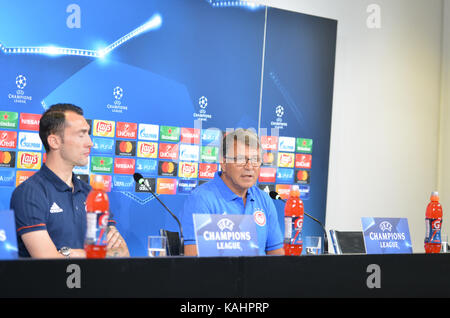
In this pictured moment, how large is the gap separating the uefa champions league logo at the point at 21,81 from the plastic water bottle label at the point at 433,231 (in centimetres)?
226

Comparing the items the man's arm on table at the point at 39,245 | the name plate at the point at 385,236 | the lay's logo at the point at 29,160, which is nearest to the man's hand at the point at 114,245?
the man's arm on table at the point at 39,245

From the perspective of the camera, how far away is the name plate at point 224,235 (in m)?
1.67

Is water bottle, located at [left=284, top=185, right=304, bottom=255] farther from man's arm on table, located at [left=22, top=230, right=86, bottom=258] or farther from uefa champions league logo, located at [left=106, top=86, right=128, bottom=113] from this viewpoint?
uefa champions league logo, located at [left=106, top=86, right=128, bottom=113]

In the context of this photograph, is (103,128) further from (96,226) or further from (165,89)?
(96,226)

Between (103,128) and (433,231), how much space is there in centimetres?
200

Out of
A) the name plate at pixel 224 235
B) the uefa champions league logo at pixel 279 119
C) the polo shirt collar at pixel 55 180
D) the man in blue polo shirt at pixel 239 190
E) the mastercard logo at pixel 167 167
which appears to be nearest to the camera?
the name plate at pixel 224 235

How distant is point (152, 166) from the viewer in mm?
3453

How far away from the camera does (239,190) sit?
255 cm

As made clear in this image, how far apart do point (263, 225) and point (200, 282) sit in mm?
961

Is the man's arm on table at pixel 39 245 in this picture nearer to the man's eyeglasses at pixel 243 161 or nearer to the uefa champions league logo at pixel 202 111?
the man's eyeglasses at pixel 243 161

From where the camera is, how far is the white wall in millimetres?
4250

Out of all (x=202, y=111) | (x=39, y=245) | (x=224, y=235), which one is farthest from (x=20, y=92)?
(x=224, y=235)
